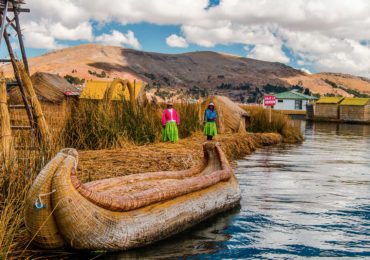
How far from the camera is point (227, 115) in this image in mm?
23188

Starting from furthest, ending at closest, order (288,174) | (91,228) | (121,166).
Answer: (288,174) < (121,166) < (91,228)

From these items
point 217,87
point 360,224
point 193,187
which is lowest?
point 360,224

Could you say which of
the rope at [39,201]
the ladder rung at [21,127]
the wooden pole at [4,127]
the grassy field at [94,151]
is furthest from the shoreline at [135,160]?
the rope at [39,201]

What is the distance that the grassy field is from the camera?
5.79m

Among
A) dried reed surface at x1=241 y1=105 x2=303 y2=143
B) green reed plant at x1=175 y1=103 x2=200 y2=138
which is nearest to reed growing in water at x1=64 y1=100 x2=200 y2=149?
green reed plant at x1=175 y1=103 x2=200 y2=138

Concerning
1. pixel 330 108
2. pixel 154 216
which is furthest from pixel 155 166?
pixel 330 108

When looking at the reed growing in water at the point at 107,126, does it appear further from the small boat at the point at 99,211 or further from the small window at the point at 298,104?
the small window at the point at 298,104

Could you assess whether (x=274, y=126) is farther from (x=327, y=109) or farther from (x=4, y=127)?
(x=327, y=109)

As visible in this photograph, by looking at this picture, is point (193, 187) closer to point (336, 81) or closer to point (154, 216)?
point (154, 216)

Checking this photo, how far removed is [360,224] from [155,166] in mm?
3890

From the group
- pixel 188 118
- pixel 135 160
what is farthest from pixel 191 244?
pixel 188 118

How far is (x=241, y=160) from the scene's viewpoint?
16.5 metres

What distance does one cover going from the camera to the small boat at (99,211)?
215 inches

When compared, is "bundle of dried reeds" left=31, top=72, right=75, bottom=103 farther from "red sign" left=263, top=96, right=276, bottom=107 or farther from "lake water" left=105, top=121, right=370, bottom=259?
"red sign" left=263, top=96, right=276, bottom=107
